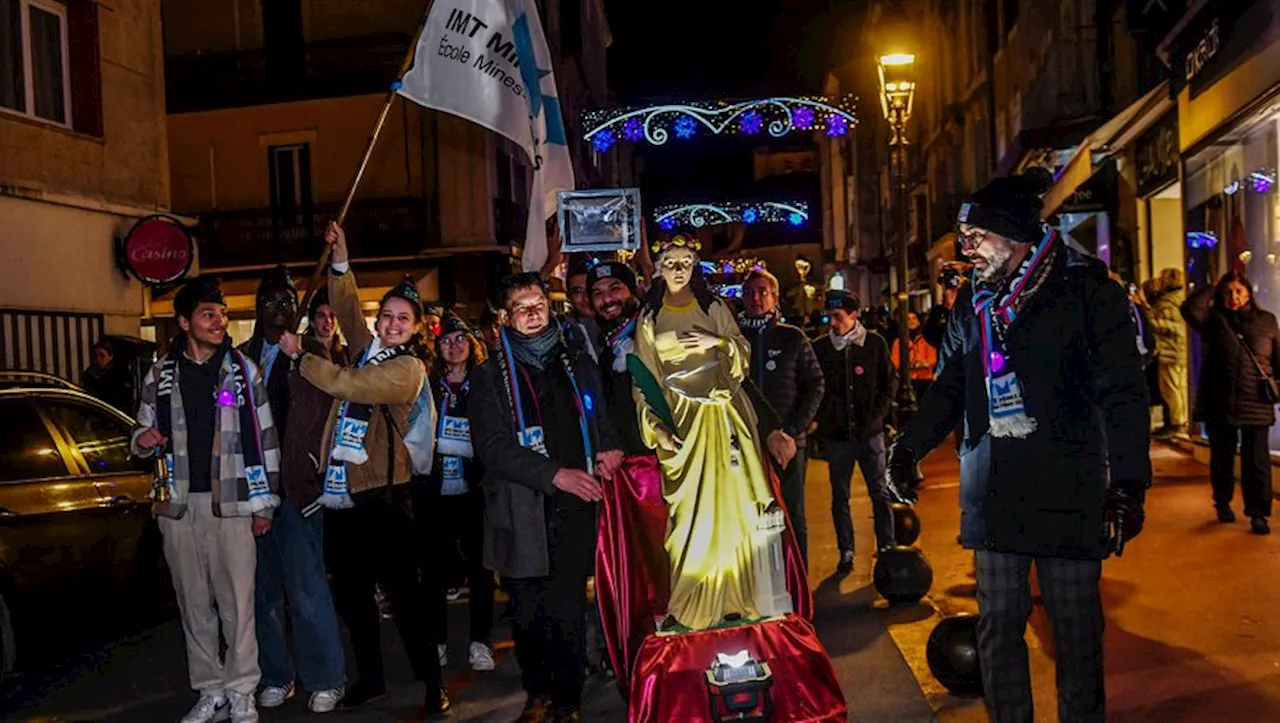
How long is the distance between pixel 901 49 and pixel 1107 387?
1009cm

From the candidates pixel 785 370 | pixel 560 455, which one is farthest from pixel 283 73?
pixel 560 455

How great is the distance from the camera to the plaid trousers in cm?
403

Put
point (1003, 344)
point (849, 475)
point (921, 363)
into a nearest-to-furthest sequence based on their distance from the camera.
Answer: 1. point (1003, 344)
2. point (849, 475)
3. point (921, 363)

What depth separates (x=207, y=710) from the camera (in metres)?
5.75

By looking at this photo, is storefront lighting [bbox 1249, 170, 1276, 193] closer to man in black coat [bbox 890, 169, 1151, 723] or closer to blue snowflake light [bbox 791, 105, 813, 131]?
blue snowflake light [bbox 791, 105, 813, 131]

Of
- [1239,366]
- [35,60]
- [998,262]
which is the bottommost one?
[1239,366]

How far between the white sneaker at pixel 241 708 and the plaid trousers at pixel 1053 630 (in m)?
3.53

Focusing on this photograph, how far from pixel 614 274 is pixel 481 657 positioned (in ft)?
7.68

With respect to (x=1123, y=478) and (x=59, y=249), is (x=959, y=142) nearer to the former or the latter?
(x=59, y=249)

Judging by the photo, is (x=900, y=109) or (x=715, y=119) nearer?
(x=715, y=119)

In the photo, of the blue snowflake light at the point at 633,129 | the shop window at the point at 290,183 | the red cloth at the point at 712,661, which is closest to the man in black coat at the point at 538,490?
the red cloth at the point at 712,661

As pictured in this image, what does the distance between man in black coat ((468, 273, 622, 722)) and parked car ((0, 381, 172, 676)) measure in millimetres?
2535

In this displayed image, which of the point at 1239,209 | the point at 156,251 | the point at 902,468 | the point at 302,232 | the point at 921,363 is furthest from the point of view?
the point at 302,232

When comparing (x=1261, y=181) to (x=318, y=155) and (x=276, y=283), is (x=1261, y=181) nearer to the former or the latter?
(x=276, y=283)
